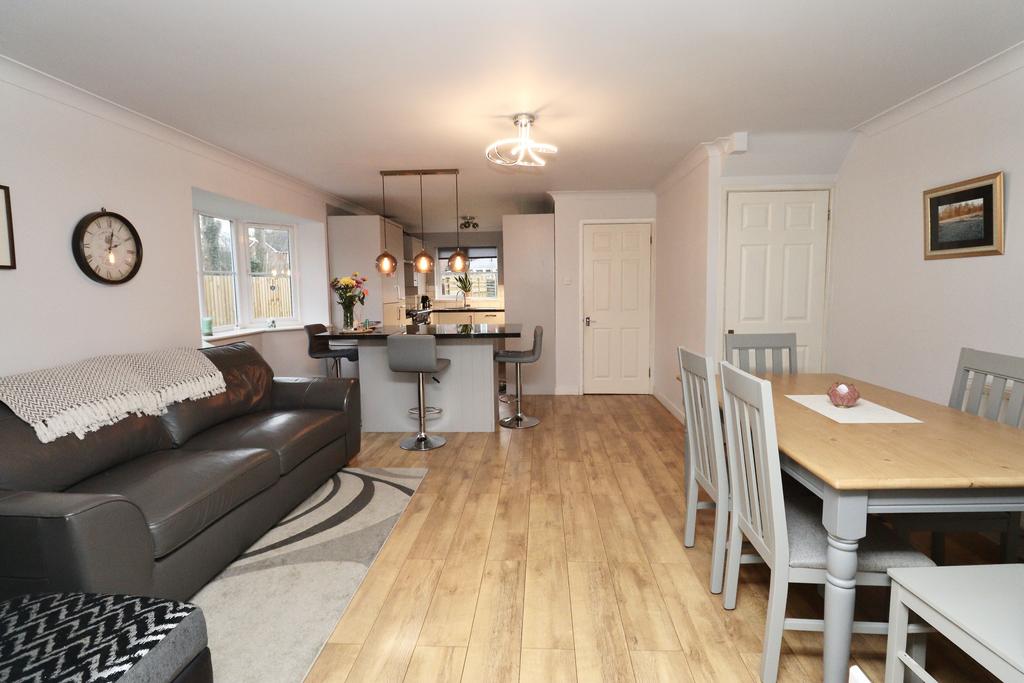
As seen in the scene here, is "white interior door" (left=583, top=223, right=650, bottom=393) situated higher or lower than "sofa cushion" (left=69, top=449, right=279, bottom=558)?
higher

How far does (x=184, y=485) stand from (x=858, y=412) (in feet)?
9.50

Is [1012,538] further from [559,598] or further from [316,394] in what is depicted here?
[316,394]

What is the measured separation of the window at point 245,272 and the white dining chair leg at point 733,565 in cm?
482

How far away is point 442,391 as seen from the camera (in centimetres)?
460

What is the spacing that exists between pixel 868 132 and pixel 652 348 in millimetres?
3006

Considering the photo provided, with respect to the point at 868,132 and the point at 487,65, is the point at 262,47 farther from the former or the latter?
the point at 868,132

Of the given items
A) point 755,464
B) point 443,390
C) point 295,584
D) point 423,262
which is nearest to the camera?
point 755,464

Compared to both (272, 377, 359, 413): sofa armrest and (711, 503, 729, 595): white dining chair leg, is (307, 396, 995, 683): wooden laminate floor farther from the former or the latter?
(272, 377, 359, 413): sofa armrest

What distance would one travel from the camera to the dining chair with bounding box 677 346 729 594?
206 cm

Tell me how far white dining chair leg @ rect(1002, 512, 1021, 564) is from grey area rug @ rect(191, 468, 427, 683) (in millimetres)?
2659

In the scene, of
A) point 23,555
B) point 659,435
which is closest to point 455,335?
point 659,435

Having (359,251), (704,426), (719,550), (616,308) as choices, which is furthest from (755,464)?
(359,251)

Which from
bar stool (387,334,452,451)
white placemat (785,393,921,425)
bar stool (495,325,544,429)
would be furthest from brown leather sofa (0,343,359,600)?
white placemat (785,393,921,425)

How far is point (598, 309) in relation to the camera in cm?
603
